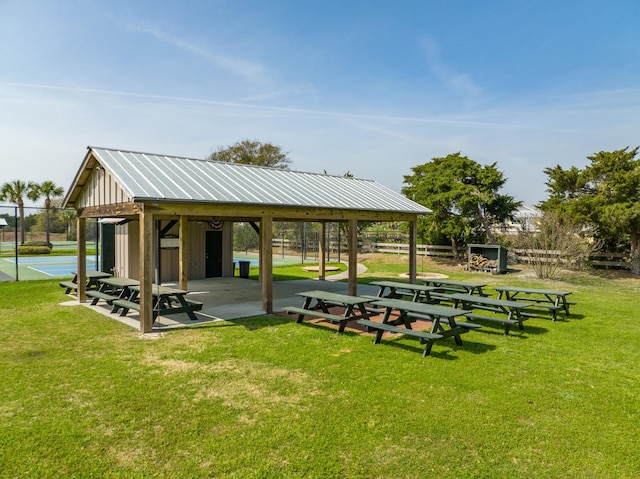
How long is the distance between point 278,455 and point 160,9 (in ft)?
33.5

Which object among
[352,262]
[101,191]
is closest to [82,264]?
[101,191]

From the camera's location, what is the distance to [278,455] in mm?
3641

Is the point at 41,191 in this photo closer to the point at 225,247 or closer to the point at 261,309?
the point at 225,247

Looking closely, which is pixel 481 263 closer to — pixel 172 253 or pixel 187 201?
pixel 172 253

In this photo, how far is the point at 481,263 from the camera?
20.5 metres

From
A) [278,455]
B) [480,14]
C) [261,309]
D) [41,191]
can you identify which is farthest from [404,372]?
[41,191]

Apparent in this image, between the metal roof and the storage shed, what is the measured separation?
0.8 inches

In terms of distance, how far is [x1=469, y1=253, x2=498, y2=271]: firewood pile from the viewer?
2002 cm

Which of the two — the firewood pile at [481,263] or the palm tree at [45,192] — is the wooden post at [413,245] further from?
the palm tree at [45,192]

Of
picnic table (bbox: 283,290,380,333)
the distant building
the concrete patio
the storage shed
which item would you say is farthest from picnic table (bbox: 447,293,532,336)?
the distant building

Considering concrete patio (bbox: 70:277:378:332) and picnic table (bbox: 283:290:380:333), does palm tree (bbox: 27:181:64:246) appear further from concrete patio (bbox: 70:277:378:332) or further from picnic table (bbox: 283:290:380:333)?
picnic table (bbox: 283:290:380:333)

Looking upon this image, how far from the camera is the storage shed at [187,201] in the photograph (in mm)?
8039

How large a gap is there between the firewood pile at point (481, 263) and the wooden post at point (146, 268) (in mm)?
16373

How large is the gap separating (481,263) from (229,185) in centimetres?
1471
